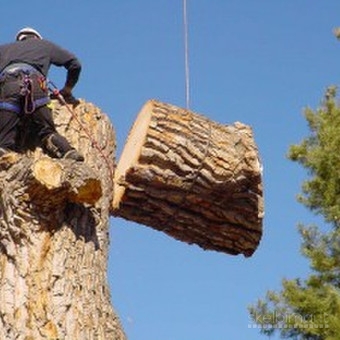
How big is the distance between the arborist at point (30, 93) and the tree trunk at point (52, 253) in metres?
0.14

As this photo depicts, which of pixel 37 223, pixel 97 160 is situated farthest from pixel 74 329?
pixel 97 160

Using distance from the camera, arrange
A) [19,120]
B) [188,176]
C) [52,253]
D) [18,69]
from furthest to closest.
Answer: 1. [188,176]
2. [18,69]
3. [19,120]
4. [52,253]

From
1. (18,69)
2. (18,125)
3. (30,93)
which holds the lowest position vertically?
(18,125)

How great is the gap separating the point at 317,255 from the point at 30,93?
599 centimetres

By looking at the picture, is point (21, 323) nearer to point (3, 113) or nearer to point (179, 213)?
point (3, 113)

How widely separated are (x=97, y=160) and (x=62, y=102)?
1.34 feet

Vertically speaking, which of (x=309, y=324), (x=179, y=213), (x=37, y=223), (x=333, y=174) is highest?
(x=333, y=174)

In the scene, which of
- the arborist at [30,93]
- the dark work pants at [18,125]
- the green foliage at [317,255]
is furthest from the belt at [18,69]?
the green foliage at [317,255]

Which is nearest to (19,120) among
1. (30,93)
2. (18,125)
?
(18,125)

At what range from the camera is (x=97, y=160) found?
15.1ft

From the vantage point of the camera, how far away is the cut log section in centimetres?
478

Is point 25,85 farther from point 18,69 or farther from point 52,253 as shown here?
point 52,253

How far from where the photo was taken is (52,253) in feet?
13.0

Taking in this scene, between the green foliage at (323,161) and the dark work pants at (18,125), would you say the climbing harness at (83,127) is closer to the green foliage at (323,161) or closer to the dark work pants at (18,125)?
the dark work pants at (18,125)
